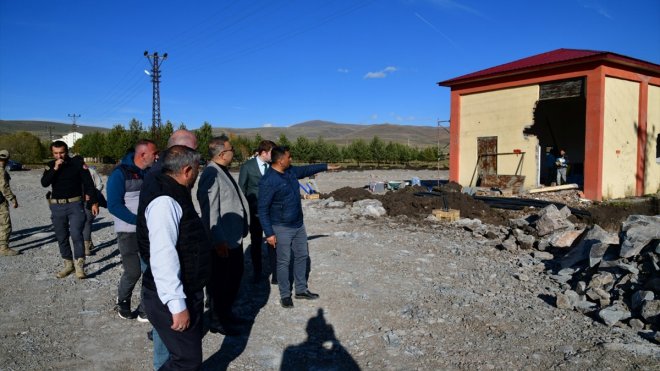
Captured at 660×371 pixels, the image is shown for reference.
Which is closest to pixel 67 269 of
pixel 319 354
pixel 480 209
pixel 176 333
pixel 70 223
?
pixel 70 223

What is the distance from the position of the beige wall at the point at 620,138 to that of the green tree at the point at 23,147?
2584 inches

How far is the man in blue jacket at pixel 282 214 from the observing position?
514 cm

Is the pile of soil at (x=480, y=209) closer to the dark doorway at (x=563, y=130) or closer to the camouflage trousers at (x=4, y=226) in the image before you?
the camouflage trousers at (x=4, y=226)

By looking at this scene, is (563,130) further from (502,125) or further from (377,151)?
(377,151)

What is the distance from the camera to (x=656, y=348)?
408cm

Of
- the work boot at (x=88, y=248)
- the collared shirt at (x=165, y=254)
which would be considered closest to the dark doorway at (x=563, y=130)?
the work boot at (x=88, y=248)

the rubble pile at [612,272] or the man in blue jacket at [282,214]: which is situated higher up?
the man in blue jacket at [282,214]

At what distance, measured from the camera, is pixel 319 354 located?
4227 millimetres

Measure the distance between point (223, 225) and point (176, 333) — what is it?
1.85 meters

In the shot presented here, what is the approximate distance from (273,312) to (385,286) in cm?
162

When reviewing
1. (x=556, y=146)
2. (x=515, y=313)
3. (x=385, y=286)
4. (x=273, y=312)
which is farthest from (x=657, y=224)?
(x=556, y=146)

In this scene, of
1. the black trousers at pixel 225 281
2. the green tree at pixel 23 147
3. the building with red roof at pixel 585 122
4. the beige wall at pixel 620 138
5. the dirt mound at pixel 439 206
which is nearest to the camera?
the black trousers at pixel 225 281

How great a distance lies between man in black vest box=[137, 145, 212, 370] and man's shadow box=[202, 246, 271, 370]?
1.39 meters

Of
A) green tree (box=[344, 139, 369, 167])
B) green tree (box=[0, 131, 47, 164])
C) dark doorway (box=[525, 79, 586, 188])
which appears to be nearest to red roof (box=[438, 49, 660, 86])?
dark doorway (box=[525, 79, 586, 188])
